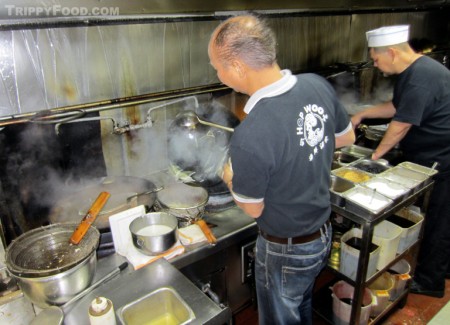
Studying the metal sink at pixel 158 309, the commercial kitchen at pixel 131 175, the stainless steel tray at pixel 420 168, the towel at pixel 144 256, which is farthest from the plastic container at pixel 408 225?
the metal sink at pixel 158 309

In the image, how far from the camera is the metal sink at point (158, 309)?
160cm

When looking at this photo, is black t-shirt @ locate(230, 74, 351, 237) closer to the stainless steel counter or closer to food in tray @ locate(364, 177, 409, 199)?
the stainless steel counter

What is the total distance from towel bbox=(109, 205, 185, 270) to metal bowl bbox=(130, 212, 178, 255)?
0.11ft

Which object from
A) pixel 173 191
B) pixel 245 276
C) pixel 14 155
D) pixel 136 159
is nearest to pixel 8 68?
pixel 14 155

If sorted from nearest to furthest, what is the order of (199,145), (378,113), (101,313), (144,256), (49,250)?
(101,313), (49,250), (144,256), (199,145), (378,113)

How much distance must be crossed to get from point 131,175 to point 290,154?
1591 millimetres

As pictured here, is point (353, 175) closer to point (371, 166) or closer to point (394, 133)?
point (371, 166)

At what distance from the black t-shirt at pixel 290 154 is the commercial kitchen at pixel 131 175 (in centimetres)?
55

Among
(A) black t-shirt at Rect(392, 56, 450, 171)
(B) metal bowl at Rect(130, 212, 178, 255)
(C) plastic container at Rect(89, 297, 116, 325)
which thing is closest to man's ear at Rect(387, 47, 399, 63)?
(A) black t-shirt at Rect(392, 56, 450, 171)

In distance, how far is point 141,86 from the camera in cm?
253

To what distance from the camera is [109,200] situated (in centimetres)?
225

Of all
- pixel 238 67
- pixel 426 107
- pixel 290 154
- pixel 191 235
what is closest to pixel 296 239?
pixel 290 154

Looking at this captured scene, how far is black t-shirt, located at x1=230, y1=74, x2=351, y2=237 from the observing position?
4.79 feet

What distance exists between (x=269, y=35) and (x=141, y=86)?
1.30 m
